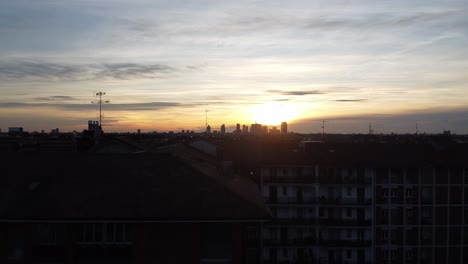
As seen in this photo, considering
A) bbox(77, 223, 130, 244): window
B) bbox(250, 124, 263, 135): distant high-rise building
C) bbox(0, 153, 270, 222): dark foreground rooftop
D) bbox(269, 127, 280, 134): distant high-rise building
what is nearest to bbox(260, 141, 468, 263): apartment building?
bbox(0, 153, 270, 222): dark foreground rooftop

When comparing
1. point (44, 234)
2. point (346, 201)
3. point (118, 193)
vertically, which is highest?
point (118, 193)

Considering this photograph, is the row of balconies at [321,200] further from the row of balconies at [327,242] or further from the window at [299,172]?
the row of balconies at [327,242]

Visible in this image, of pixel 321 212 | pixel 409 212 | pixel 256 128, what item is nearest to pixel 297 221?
pixel 321 212

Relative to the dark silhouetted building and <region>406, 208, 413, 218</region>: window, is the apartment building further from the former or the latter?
A: the dark silhouetted building

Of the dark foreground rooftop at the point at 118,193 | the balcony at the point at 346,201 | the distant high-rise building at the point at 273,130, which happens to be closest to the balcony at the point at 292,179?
the balcony at the point at 346,201

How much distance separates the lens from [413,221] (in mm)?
51906

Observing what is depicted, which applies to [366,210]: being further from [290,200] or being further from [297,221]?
[290,200]

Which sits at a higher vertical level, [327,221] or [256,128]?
[256,128]

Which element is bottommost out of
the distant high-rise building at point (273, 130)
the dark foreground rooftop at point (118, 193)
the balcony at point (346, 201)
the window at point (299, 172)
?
the balcony at point (346, 201)

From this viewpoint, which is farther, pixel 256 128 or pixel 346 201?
pixel 256 128

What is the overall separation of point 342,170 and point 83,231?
1635 inches

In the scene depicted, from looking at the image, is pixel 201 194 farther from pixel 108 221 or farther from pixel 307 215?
pixel 307 215

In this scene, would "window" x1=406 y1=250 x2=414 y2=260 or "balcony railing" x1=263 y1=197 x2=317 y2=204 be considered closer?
"window" x1=406 y1=250 x2=414 y2=260

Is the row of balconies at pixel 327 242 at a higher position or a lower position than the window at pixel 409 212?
lower
